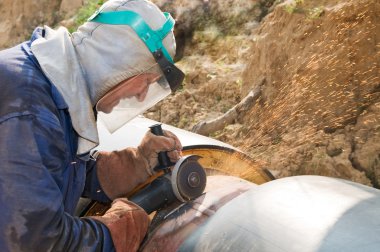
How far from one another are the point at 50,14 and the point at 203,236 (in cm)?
1008

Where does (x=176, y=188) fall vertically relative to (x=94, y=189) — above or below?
above

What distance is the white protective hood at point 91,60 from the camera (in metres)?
1.67

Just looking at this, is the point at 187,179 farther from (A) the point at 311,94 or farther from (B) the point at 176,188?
(A) the point at 311,94

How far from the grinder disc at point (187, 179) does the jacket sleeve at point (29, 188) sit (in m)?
0.58

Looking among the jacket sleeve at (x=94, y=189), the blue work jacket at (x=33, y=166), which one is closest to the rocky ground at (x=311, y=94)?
the jacket sleeve at (x=94, y=189)

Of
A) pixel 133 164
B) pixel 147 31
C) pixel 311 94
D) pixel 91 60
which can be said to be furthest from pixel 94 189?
pixel 311 94

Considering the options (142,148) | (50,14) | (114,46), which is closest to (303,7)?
(142,148)

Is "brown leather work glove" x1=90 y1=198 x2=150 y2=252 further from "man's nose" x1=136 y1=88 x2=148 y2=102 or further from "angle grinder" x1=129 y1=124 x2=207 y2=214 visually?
"man's nose" x1=136 y1=88 x2=148 y2=102

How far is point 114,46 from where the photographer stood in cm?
170

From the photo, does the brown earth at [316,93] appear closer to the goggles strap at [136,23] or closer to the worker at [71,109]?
the worker at [71,109]

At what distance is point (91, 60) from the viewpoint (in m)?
1.71

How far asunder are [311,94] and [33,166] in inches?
111

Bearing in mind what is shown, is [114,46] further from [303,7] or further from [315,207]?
[303,7]

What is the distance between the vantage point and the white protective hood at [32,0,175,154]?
1.67 metres
